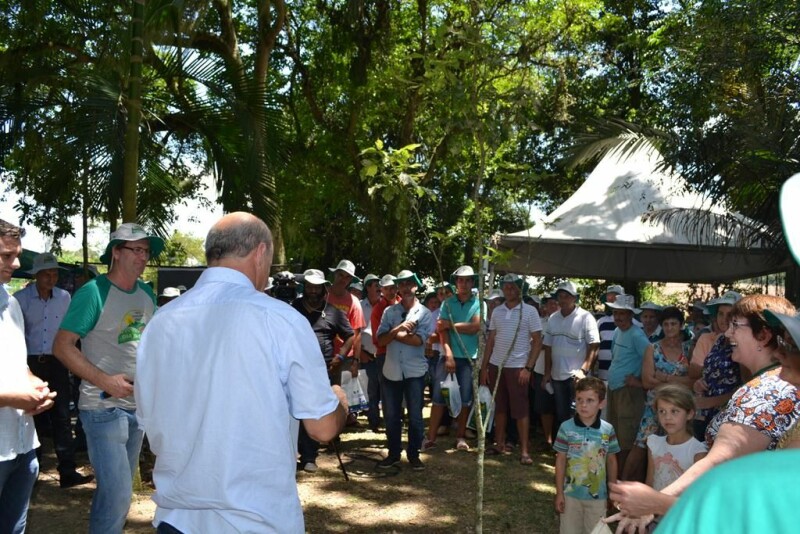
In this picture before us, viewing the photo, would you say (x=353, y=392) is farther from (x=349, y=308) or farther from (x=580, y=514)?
(x=580, y=514)

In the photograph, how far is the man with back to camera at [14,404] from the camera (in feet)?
11.4

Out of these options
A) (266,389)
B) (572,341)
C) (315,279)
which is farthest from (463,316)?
(266,389)

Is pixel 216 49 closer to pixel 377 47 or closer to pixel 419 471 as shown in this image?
pixel 377 47

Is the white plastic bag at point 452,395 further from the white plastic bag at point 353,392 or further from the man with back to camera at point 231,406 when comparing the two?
the man with back to camera at point 231,406

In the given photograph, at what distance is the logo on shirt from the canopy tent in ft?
19.2

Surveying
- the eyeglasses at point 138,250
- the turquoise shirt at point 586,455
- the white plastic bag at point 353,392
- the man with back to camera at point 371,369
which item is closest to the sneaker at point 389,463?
the white plastic bag at point 353,392

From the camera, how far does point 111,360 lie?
14.2 feet

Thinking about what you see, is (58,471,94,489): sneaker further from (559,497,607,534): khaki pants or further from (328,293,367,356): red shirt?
(559,497,607,534): khaki pants

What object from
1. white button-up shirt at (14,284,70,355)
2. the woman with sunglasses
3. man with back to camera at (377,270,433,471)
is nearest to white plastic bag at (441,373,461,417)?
man with back to camera at (377,270,433,471)

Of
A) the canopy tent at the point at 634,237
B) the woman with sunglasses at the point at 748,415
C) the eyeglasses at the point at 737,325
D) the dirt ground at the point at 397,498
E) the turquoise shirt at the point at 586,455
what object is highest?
the canopy tent at the point at 634,237

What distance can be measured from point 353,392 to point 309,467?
930 mm

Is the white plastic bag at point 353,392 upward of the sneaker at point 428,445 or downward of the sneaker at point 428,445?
upward

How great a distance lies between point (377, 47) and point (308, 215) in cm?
708

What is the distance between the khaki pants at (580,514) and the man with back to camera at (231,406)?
9.42 ft
